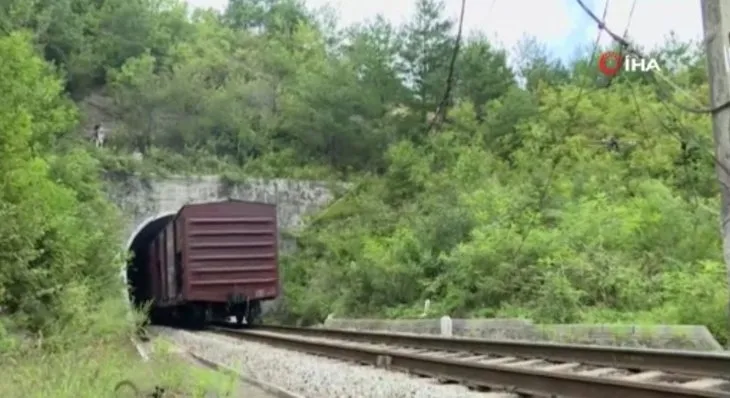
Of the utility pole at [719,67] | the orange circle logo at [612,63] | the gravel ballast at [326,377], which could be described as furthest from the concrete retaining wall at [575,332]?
the utility pole at [719,67]

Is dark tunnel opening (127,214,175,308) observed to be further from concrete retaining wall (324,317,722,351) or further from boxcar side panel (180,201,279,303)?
concrete retaining wall (324,317,722,351)

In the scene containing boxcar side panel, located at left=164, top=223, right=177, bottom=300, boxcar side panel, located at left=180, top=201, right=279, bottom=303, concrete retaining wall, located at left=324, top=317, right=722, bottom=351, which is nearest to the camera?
concrete retaining wall, located at left=324, top=317, right=722, bottom=351

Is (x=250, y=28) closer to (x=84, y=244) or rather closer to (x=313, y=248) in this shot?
(x=313, y=248)

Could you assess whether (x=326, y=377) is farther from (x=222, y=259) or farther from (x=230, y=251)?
(x=230, y=251)

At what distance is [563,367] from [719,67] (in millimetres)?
4384

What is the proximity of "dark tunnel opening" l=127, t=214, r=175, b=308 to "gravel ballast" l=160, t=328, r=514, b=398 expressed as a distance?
1963 centimetres

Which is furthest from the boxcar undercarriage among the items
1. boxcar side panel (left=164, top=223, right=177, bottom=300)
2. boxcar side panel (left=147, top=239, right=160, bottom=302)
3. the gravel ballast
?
the gravel ballast

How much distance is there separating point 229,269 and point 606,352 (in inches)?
668

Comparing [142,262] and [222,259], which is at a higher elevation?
[142,262]

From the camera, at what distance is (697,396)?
5.97 metres

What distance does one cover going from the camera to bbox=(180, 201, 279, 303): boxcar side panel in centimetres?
2425

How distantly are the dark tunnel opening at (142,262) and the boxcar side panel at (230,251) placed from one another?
29.1 feet

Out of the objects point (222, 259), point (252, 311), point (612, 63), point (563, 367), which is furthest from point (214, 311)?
point (563, 367)

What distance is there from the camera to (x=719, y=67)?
5.41 meters
